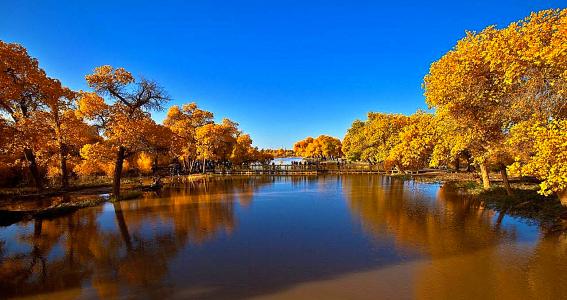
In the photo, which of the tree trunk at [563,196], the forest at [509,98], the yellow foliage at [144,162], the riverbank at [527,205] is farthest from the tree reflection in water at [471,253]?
the yellow foliage at [144,162]

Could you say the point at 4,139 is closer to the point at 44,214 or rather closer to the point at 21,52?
the point at 44,214

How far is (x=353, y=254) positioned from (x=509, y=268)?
5.58m

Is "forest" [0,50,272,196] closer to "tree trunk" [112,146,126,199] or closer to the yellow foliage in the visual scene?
"tree trunk" [112,146,126,199]

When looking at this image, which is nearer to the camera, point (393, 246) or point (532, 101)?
point (393, 246)

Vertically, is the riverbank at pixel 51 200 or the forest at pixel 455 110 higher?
the forest at pixel 455 110

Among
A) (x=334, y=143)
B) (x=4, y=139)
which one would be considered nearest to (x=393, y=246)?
(x=4, y=139)

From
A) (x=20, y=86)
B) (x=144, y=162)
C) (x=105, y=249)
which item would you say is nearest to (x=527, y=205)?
(x=105, y=249)

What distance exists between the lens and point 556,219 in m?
18.8

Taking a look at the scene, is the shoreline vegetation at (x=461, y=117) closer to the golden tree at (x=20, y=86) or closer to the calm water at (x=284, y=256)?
the golden tree at (x=20, y=86)

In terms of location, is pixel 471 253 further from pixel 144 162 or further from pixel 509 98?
pixel 144 162

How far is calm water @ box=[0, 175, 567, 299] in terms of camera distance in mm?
10508

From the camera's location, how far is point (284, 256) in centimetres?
1385

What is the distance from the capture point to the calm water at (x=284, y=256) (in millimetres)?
10508

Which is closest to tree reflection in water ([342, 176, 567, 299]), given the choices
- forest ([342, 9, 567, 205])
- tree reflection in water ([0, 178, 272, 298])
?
forest ([342, 9, 567, 205])
